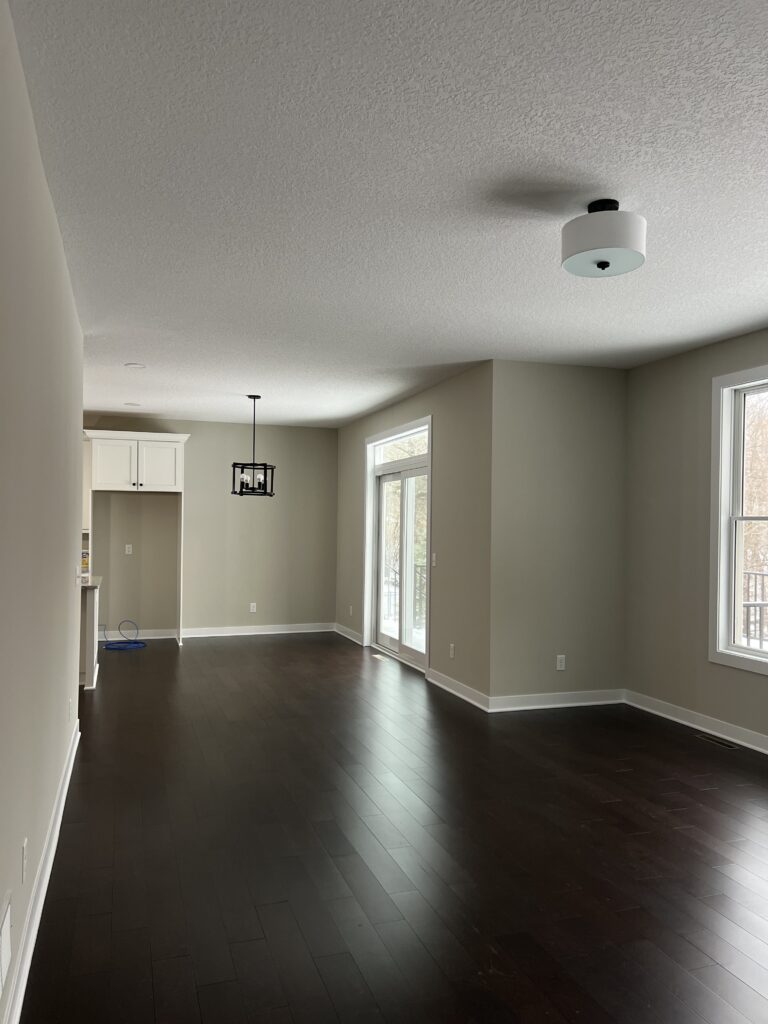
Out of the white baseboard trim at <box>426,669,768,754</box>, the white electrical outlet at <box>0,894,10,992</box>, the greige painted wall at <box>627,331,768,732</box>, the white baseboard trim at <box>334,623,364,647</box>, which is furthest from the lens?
the white baseboard trim at <box>334,623,364,647</box>

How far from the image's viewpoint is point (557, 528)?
5809 millimetres

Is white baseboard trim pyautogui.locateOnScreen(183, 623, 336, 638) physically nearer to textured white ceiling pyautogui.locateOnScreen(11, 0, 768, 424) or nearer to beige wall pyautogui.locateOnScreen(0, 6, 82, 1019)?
textured white ceiling pyautogui.locateOnScreen(11, 0, 768, 424)

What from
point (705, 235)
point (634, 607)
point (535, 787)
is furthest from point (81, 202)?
point (634, 607)

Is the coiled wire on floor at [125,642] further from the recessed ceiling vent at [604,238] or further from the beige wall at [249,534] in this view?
the recessed ceiling vent at [604,238]

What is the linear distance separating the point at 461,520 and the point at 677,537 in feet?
5.32

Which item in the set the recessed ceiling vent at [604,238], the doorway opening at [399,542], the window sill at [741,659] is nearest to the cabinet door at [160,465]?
the doorway opening at [399,542]

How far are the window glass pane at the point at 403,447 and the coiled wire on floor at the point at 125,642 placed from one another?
3349 mm

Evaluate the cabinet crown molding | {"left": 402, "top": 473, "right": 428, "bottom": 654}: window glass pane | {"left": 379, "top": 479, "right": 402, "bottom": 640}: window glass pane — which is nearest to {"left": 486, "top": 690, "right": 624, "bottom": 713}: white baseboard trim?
{"left": 402, "top": 473, "right": 428, "bottom": 654}: window glass pane

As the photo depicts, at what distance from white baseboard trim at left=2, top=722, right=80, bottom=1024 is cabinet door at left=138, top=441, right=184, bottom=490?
514 centimetres

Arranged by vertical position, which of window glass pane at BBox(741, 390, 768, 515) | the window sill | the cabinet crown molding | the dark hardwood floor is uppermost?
the cabinet crown molding

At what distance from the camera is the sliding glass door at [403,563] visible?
7.39 metres

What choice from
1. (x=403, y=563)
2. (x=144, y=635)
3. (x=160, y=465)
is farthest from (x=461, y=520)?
(x=144, y=635)

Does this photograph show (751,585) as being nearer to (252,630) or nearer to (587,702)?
(587,702)

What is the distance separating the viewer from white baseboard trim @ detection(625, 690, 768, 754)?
4.68 metres
